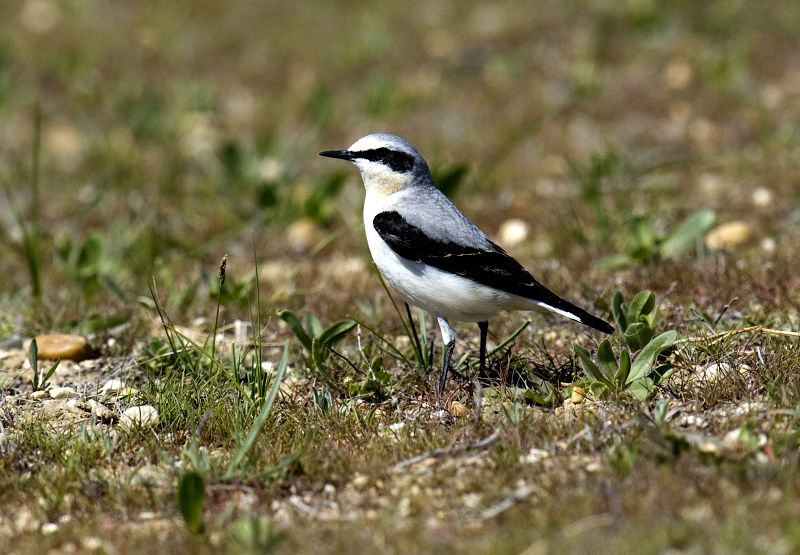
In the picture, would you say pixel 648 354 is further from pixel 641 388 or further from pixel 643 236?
pixel 643 236

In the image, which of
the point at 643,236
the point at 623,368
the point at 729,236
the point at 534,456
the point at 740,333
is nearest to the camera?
the point at 534,456

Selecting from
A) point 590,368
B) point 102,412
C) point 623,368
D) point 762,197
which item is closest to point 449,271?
point 590,368

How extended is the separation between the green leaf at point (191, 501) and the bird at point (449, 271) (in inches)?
54.8

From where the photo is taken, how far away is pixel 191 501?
3543 mm

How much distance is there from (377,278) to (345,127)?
4.07 meters

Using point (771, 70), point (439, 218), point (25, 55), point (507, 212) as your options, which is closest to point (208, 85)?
point (25, 55)

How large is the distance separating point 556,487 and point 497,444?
0.40m

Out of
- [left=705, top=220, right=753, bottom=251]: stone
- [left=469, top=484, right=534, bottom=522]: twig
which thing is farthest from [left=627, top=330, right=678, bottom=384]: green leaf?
[left=705, top=220, right=753, bottom=251]: stone

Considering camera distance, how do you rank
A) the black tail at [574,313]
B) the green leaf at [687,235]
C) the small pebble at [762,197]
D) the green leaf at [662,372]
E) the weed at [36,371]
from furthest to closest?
the small pebble at [762,197] → the green leaf at [687,235] → the weed at [36,371] → the black tail at [574,313] → the green leaf at [662,372]

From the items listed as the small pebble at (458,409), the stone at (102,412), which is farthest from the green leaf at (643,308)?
the stone at (102,412)

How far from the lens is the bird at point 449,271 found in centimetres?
475

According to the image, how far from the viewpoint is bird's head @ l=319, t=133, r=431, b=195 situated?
17.7 ft

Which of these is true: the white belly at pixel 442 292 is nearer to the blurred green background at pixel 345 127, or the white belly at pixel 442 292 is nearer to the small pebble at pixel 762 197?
the blurred green background at pixel 345 127

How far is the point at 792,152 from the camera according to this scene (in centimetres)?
863
